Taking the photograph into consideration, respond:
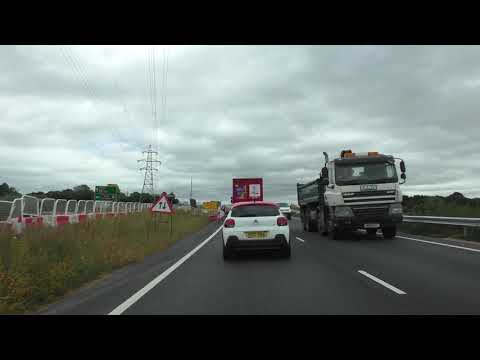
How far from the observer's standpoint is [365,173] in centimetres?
1736

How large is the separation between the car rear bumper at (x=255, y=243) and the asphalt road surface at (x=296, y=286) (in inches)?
15.4

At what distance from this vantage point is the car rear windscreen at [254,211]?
12.8 meters

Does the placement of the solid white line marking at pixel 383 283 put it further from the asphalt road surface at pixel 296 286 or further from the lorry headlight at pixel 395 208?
the lorry headlight at pixel 395 208

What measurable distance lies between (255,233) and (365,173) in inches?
265

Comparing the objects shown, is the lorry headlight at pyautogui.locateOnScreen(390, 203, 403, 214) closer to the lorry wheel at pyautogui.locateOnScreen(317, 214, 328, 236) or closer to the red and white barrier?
the lorry wheel at pyautogui.locateOnScreen(317, 214, 328, 236)

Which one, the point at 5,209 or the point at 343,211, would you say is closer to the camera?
the point at 5,209

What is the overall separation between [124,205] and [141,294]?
119 ft

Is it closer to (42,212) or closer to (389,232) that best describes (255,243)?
(389,232)

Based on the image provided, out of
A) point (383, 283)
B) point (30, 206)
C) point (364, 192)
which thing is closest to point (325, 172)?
point (364, 192)

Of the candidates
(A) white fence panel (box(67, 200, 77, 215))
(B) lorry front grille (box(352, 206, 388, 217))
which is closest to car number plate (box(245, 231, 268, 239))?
(B) lorry front grille (box(352, 206, 388, 217))

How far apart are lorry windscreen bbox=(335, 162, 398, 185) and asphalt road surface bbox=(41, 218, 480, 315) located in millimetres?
4175

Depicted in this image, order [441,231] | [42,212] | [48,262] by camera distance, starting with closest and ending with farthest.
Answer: [48,262]
[42,212]
[441,231]

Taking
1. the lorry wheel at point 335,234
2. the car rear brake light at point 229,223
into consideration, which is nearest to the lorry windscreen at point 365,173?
the lorry wheel at point 335,234
